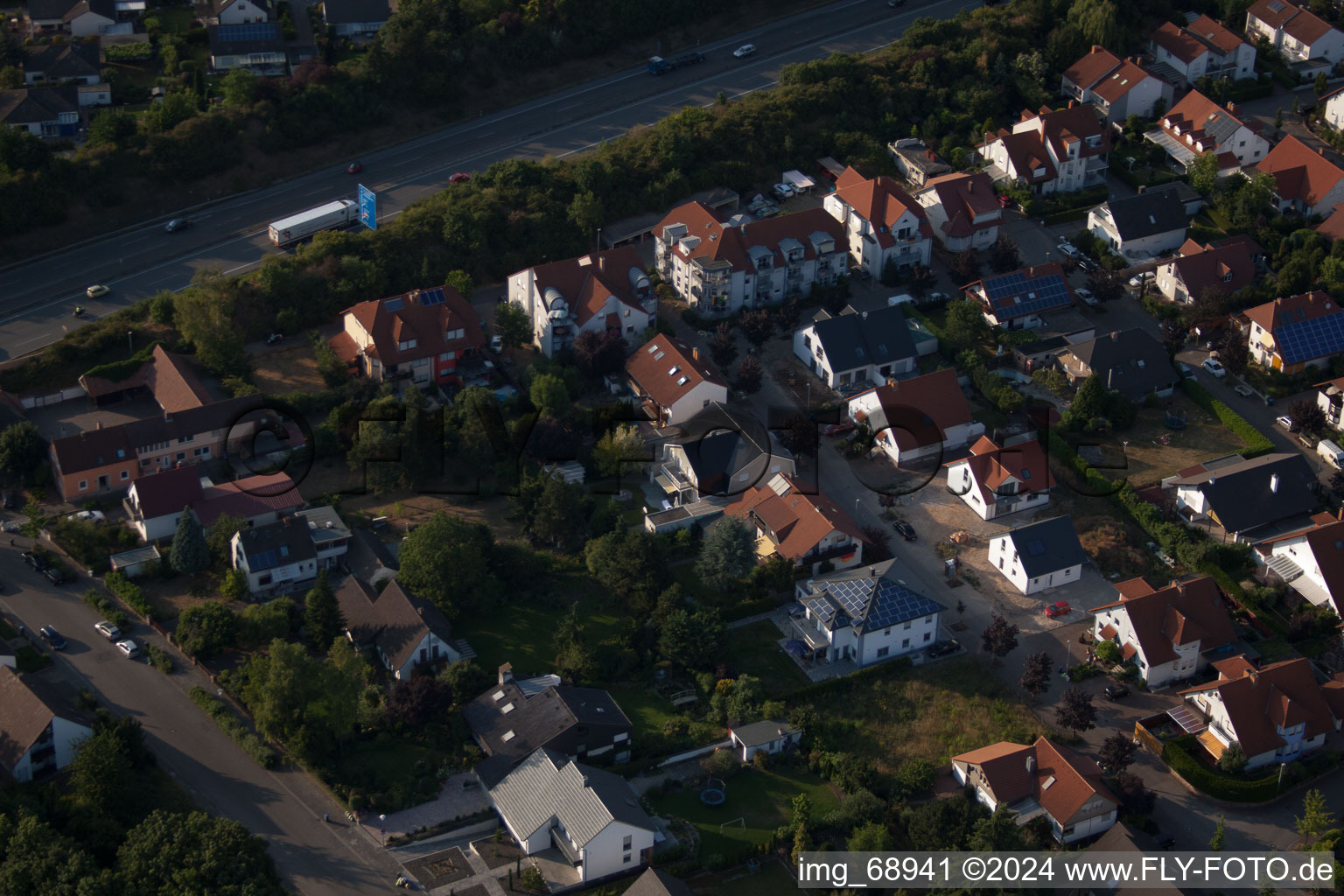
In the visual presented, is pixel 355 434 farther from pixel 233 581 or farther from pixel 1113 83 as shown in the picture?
pixel 1113 83

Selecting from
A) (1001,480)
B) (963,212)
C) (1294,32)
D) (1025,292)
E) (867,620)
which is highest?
(1294,32)

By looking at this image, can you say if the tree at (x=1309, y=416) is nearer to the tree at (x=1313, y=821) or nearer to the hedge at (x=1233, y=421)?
the hedge at (x=1233, y=421)

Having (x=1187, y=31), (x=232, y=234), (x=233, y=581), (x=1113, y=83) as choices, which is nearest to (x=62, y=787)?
(x=233, y=581)

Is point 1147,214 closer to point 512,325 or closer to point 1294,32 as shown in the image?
point 1294,32

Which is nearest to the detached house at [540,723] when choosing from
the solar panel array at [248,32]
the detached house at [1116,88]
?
the solar panel array at [248,32]

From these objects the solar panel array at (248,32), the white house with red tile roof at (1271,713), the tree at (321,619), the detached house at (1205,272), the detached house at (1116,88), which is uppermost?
the solar panel array at (248,32)

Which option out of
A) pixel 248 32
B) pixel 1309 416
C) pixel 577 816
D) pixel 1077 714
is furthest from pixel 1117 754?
pixel 248 32
